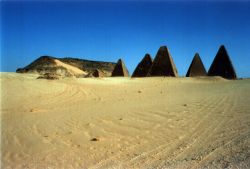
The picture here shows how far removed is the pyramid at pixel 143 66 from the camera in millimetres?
25812

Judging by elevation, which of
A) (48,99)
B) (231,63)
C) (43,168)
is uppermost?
(231,63)

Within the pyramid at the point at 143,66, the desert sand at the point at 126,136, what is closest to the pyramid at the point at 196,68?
the pyramid at the point at 143,66

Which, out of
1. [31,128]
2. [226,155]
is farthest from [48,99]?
[226,155]

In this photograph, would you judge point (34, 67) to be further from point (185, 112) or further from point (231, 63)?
point (185, 112)

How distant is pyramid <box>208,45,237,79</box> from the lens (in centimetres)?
2186

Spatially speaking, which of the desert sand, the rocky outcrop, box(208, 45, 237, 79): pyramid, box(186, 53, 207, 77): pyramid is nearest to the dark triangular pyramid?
the rocky outcrop

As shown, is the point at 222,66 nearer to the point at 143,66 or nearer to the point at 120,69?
the point at 143,66

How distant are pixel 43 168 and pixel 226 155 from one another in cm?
199

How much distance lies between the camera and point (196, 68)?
76.8 feet

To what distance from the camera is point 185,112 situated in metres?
6.45

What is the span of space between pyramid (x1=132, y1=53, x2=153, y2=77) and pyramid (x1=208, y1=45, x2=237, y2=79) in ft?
16.5

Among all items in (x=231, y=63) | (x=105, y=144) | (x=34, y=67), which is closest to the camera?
(x=105, y=144)

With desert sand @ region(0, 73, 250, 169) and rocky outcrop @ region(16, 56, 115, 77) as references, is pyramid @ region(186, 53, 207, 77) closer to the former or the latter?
rocky outcrop @ region(16, 56, 115, 77)

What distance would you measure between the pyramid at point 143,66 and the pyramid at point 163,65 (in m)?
4.26
